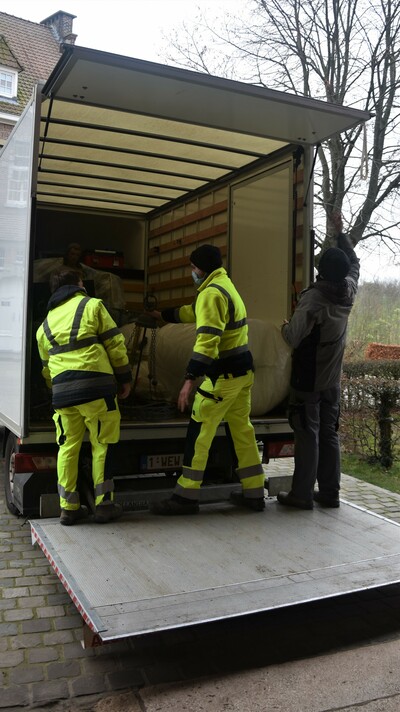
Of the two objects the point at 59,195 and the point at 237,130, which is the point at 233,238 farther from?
the point at 59,195

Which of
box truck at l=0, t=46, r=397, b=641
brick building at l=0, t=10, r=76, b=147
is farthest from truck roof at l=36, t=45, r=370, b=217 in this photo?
brick building at l=0, t=10, r=76, b=147

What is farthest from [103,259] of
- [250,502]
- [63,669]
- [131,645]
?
[63,669]

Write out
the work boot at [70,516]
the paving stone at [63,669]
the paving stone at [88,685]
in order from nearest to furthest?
the paving stone at [88,685], the paving stone at [63,669], the work boot at [70,516]

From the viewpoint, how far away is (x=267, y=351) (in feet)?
17.0

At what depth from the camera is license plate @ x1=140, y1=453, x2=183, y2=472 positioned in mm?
4879

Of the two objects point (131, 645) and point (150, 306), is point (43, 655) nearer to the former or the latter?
point (131, 645)

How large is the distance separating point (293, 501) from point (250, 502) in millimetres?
315

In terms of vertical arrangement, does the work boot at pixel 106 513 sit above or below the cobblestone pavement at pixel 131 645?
above

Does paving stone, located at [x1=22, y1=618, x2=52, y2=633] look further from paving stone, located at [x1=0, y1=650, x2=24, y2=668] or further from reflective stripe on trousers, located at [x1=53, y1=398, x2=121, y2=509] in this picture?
reflective stripe on trousers, located at [x1=53, y1=398, x2=121, y2=509]

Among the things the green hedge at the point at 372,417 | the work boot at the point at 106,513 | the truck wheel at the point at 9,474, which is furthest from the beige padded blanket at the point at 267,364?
the green hedge at the point at 372,417

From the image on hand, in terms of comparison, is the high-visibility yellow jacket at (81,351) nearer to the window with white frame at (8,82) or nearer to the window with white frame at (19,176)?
the window with white frame at (19,176)

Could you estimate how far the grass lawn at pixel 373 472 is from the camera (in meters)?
7.29

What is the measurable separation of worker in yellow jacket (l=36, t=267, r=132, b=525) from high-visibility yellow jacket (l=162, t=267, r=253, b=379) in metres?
0.55

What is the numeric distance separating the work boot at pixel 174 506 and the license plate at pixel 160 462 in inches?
15.5
